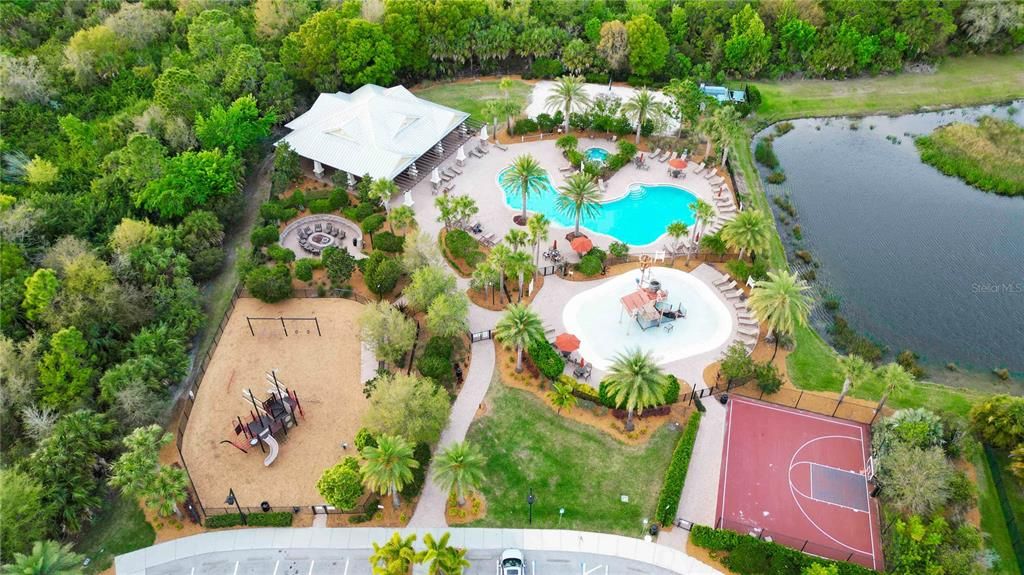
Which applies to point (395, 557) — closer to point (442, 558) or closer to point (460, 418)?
point (442, 558)

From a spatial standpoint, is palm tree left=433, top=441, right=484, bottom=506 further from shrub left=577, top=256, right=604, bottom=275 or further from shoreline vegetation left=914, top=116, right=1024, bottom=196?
shoreline vegetation left=914, top=116, right=1024, bottom=196

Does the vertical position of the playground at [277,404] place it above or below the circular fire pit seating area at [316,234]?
below

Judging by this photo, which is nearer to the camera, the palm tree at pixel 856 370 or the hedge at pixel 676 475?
the hedge at pixel 676 475

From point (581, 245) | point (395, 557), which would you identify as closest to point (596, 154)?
point (581, 245)

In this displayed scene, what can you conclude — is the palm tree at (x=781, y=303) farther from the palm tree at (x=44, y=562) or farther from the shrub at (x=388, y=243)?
the palm tree at (x=44, y=562)

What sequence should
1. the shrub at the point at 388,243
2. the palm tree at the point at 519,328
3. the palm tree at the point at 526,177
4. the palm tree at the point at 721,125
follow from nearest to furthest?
the palm tree at the point at 519,328, the shrub at the point at 388,243, the palm tree at the point at 526,177, the palm tree at the point at 721,125

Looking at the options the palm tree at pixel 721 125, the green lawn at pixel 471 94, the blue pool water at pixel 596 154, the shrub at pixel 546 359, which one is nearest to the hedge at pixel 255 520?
the shrub at pixel 546 359

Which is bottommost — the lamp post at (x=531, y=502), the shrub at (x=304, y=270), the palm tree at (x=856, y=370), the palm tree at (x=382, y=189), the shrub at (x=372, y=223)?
the lamp post at (x=531, y=502)

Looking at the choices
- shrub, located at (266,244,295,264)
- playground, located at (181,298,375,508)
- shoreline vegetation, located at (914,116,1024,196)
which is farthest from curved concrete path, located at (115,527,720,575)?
shoreline vegetation, located at (914,116,1024,196)

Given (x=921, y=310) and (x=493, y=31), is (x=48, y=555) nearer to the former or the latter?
(x=921, y=310)
